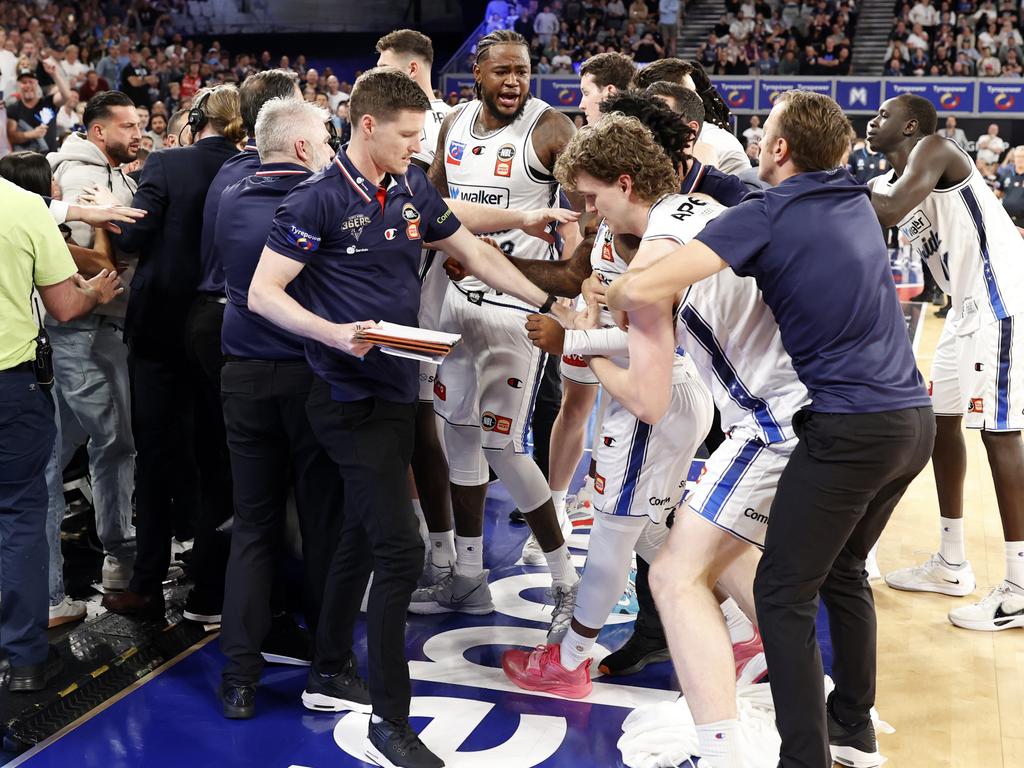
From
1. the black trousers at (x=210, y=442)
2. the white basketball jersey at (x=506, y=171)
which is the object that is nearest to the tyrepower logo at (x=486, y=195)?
the white basketball jersey at (x=506, y=171)

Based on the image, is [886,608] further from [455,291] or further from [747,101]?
Answer: [747,101]

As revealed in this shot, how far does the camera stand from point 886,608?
4918 mm

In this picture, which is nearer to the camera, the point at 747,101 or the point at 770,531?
the point at 770,531

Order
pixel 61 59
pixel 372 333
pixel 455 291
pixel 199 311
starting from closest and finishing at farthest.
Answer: pixel 372 333
pixel 199 311
pixel 455 291
pixel 61 59

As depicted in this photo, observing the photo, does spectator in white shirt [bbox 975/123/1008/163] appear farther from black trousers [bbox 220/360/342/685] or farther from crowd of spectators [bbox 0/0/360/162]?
black trousers [bbox 220/360/342/685]

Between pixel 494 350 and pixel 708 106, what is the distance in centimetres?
162

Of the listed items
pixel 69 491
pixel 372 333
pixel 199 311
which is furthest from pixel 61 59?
pixel 372 333

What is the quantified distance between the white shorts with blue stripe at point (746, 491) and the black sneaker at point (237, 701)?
177 cm

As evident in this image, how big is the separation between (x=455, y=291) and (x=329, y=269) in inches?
51.0

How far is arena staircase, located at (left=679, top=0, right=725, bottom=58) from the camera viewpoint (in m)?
25.2

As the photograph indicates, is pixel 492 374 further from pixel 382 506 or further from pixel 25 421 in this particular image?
pixel 25 421

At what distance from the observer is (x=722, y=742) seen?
3.08m

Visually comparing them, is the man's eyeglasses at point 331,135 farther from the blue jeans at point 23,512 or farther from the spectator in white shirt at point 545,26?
the spectator in white shirt at point 545,26

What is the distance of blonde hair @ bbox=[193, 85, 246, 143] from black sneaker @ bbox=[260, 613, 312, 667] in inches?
79.8
